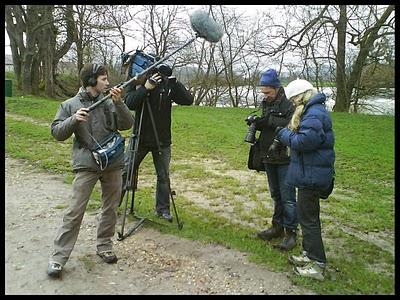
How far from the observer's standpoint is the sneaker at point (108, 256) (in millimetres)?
3842

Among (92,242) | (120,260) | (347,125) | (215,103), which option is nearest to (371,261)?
(120,260)

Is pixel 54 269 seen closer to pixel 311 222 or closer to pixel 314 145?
pixel 311 222

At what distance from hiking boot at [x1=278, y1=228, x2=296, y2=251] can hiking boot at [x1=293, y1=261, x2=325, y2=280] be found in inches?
20.3

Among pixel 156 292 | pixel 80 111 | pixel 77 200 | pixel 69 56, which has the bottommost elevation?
pixel 156 292

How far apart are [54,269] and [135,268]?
69 cm

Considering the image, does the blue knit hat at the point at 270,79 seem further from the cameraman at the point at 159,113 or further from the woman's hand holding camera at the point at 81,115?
the woman's hand holding camera at the point at 81,115

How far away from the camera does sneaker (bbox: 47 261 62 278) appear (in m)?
3.52

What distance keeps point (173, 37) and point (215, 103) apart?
4.62m

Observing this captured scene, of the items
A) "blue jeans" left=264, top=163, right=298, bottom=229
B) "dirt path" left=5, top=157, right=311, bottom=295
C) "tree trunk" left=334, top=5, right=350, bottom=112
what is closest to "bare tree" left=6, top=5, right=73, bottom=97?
"tree trunk" left=334, top=5, right=350, bottom=112

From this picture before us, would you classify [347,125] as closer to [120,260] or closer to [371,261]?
[371,261]

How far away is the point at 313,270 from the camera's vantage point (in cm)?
362

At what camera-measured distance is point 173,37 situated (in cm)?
2498

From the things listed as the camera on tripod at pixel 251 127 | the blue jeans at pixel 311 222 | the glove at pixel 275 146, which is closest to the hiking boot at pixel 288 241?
the blue jeans at pixel 311 222
